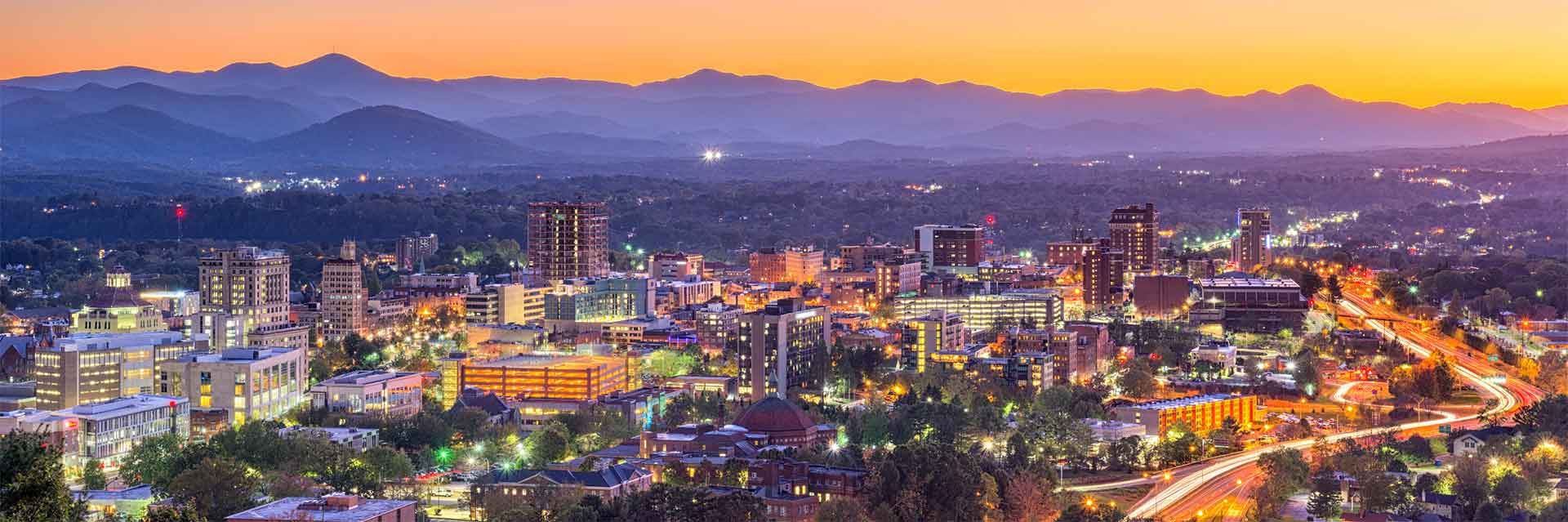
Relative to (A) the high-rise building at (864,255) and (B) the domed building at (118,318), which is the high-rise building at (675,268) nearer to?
(A) the high-rise building at (864,255)

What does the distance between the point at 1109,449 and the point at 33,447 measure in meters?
24.3

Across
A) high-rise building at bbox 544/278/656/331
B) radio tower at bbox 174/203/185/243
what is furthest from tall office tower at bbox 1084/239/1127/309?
radio tower at bbox 174/203/185/243

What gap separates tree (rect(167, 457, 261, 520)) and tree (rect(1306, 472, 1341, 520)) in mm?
16277

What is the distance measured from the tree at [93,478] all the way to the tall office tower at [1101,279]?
1611 inches

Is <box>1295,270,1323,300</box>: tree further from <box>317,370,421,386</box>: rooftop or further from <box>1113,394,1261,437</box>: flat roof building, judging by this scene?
<box>317,370,421,386</box>: rooftop

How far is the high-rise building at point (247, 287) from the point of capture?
54125 millimetres

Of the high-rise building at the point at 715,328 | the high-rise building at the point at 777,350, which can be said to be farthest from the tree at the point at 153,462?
the high-rise building at the point at 715,328

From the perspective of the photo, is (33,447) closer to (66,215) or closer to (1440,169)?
(66,215)

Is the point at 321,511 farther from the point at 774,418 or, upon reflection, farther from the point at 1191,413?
the point at 1191,413

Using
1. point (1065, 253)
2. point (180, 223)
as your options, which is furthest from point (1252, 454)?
point (180, 223)

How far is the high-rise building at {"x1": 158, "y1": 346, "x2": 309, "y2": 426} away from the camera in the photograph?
4272 centimetres

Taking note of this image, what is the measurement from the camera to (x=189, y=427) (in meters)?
40.8

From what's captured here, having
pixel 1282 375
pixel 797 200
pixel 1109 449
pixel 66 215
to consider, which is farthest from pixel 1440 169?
pixel 1109 449

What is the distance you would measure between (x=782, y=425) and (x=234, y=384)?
41.2 ft
